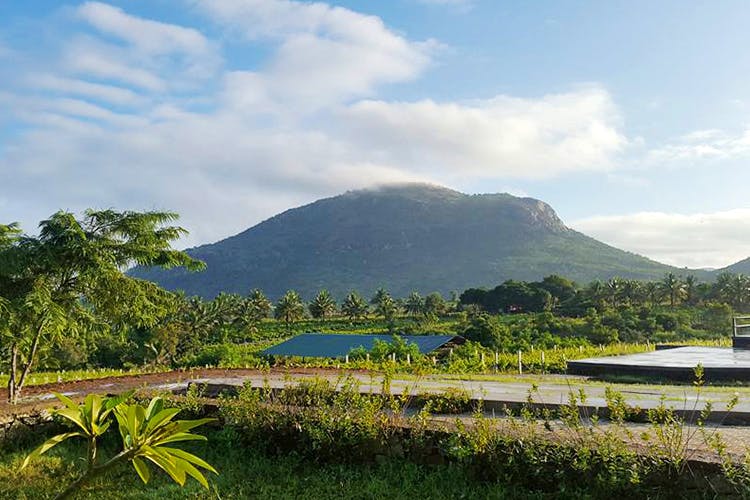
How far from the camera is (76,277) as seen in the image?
10.3m

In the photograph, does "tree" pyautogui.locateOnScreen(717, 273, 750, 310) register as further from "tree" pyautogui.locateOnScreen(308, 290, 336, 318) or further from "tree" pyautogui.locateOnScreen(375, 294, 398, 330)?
"tree" pyautogui.locateOnScreen(308, 290, 336, 318)

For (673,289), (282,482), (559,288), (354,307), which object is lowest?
(354,307)

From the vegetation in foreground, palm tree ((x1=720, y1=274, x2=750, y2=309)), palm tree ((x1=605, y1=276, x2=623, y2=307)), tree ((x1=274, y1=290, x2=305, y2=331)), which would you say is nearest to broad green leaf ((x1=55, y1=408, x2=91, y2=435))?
the vegetation in foreground

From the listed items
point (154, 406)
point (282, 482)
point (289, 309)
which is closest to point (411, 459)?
point (282, 482)

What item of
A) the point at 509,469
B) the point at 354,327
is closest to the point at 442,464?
the point at 509,469

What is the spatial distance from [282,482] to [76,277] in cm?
664

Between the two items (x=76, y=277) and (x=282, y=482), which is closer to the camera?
(x=282, y=482)

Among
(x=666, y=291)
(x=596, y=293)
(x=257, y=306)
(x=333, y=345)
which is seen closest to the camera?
(x=333, y=345)

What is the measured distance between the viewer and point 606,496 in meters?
4.48

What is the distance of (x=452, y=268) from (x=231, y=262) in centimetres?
7495

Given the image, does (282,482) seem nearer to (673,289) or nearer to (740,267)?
(673,289)

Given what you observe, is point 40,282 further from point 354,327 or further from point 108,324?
point 354,327

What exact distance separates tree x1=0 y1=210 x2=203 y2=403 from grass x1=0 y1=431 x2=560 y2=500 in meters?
3.39

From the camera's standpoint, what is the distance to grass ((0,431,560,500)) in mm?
5039
